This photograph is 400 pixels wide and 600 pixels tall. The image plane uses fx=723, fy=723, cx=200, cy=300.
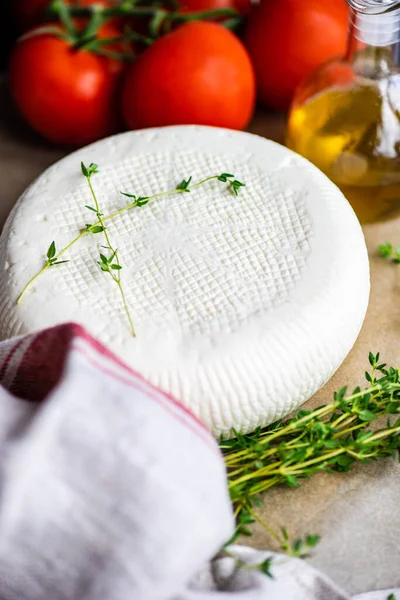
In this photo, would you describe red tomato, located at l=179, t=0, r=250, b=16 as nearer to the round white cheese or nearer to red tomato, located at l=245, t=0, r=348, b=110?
red tomato, located at l=245, t=0, r=348, b=110

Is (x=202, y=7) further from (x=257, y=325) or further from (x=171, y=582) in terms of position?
(x=171, y=582)

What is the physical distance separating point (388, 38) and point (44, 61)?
0.43m

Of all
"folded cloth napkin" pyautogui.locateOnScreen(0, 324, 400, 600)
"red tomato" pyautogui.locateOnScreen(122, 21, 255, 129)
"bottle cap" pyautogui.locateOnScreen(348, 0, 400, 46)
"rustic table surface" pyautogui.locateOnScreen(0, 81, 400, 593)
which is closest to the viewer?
"folded cloth napkin" pyautogui.locateOnScreen(0, 324, 400, 600)

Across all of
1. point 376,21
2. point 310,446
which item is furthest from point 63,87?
point 310,446

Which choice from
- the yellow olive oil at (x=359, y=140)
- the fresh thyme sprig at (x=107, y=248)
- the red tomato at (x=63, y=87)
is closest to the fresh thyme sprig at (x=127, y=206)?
the fresh thyme sprig at (x=107, y=248)

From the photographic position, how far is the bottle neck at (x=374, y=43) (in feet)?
2.53

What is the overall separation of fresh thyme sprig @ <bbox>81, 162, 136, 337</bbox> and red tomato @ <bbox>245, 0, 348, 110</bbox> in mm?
369

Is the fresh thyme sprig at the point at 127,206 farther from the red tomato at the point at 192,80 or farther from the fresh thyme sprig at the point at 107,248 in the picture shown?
the red tomato at the point at 192,80

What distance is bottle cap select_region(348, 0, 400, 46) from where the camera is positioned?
75 centimetres

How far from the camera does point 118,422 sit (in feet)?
1.62

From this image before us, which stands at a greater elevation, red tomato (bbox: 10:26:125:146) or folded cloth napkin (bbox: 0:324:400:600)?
red tomato (bbox: 10:26:125:146)

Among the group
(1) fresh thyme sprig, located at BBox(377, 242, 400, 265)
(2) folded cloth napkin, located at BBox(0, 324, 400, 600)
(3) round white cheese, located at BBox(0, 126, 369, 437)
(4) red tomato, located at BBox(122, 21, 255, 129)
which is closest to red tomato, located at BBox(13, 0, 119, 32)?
(4) red tomato, located at BBox(122, 21, 255, 129)

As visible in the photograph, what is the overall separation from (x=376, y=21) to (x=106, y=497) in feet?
1.89

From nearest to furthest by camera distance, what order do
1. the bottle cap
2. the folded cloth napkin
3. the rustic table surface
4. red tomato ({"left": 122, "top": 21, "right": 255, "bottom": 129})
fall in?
the folded cloth napkin < the rustic table surface < the bottle cap < red tomato ({"left": 122, "top": 21, "right": 255, "bottom": 129})
